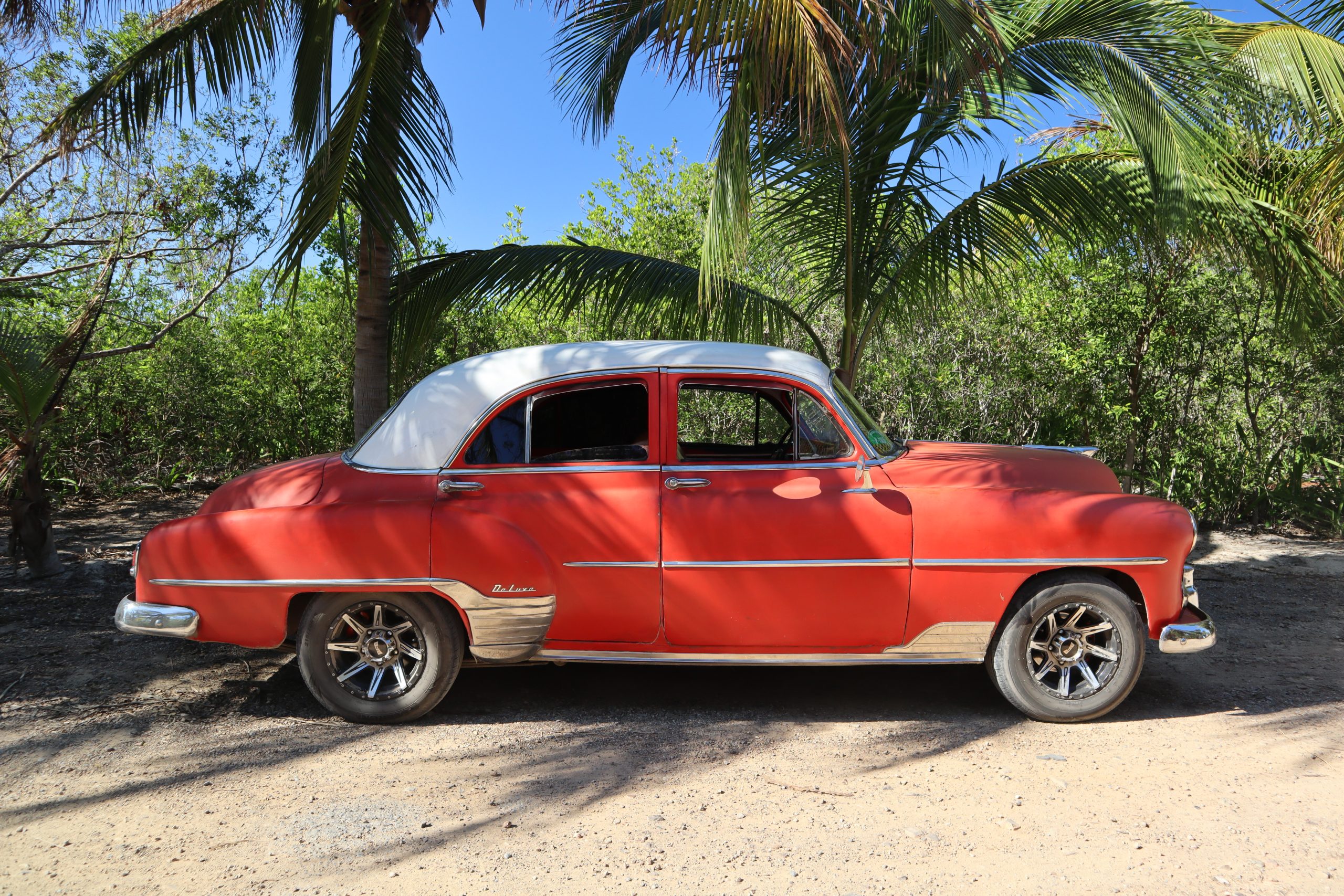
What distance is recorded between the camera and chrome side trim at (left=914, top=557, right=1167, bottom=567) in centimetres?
414

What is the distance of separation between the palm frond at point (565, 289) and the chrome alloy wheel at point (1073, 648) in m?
3.64

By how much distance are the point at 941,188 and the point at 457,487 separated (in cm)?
487

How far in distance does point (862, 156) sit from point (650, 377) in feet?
12.7

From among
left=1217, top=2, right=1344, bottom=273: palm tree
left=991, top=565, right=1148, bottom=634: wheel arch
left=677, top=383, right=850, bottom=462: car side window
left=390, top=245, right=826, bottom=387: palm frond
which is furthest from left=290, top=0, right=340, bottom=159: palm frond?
left=1217, top=2, right=1344, bottom=273: palm tree

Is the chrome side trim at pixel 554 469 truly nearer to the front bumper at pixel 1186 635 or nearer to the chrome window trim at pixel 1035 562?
the chrome window trim at pixel 1035 562

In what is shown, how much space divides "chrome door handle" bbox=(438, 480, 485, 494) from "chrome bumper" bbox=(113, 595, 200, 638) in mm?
1265

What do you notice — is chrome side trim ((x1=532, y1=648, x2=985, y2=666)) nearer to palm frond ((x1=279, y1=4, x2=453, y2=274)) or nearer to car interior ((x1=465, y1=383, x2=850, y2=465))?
car interior ((x1=465, y1=383, x2=850, y2=465))

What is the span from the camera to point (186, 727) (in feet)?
14.0

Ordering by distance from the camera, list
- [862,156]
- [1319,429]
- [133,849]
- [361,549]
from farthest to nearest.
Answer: [1319,429] < [862,156] < [361,549] < [133,849]

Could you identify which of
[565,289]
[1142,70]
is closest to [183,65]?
[565,289]

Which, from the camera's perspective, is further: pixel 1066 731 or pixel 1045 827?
pixel 1066 731

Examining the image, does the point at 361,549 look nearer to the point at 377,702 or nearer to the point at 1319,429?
the point at 377,702

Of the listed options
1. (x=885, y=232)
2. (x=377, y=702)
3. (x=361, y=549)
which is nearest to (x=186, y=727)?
(x=377, y=702)

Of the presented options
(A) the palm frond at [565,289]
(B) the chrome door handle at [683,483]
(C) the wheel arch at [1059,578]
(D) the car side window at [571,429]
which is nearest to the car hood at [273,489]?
(D) the car side window at [571,429]
